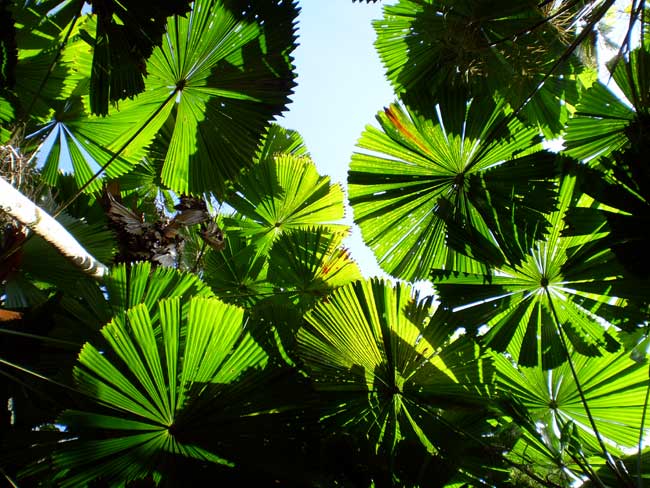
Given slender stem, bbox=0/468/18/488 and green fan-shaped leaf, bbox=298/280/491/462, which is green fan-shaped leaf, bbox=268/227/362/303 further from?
slender stem, bbox=0/468/18/488

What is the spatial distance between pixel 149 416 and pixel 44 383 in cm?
59

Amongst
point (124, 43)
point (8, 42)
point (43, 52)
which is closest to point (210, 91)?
point (124, 43)

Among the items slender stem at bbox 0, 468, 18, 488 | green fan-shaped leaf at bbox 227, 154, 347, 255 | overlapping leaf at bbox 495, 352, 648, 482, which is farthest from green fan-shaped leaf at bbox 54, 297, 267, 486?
green fan-shaped leaf at bbox 227, 154, 347, 255

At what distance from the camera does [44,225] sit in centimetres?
171

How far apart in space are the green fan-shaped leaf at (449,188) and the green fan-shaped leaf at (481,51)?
4.0 inches

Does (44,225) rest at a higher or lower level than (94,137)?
lower

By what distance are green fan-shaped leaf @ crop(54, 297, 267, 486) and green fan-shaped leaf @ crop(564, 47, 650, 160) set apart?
51.6 inches

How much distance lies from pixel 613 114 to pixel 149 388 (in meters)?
1.73

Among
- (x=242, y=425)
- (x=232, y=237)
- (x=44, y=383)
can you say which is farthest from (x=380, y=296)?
(x=232, y=237)

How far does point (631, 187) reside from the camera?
4.13ft

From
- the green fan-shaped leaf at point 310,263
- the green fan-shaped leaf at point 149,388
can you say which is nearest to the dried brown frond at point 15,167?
the green fan-shaped leaf at point 149,388

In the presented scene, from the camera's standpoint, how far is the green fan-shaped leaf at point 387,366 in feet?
5.44

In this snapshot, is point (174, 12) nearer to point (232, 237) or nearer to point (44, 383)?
point (44, 383)

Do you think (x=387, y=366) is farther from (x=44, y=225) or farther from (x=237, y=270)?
(x=237, y=270)
